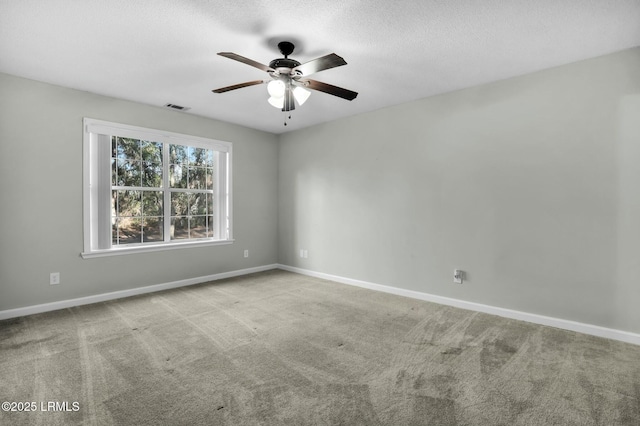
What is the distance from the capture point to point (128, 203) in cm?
407

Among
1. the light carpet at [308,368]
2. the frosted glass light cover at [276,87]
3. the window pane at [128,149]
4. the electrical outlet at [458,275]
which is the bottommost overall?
the light carpet at [308,368]

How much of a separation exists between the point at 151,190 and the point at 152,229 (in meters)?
0.53

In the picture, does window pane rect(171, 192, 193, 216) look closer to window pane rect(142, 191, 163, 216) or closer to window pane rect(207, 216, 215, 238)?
window pane rect(142, 191, 163, 216)

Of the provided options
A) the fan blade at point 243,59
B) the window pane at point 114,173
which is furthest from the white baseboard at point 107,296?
the fan blade at point 243,59

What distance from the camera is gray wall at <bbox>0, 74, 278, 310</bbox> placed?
3.17 m

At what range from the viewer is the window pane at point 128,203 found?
400cm

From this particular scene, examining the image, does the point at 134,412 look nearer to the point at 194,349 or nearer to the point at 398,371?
the point at 194,349

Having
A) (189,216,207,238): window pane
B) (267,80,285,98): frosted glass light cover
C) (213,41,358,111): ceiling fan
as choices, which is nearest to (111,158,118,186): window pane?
(189,216,207,238): window pane

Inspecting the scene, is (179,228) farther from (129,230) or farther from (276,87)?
(276,87)

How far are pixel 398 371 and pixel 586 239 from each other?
7.08 ft

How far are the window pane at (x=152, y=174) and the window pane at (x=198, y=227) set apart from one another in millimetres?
715

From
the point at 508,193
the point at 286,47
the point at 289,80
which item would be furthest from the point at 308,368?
the point at 508,193

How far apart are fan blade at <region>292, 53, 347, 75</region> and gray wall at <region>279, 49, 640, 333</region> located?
1.49 m

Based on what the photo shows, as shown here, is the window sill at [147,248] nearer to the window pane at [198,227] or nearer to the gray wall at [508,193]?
the window pane at [198,227]
